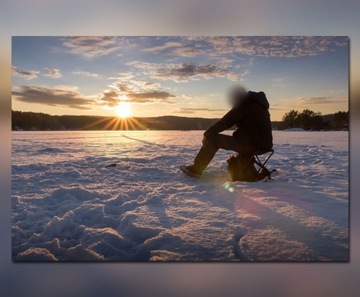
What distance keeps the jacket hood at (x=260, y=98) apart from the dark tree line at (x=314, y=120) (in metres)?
0.15

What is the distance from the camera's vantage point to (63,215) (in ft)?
7.98

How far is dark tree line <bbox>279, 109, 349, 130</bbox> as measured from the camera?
7.99ft

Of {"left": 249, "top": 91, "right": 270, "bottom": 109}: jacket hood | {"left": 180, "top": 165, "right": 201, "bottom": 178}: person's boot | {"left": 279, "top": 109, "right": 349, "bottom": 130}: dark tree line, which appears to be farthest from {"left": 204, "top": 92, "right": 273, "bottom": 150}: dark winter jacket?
{"left": 180, "top": 165, "right": 201, "bottom": 178}: person's boot

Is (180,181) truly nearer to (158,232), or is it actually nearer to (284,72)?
(158,232)

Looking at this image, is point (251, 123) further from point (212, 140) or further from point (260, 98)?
point (212, 140)

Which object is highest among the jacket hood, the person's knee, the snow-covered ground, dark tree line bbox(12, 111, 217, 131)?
the jacket hood

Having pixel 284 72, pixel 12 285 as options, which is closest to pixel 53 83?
pixel 12 285

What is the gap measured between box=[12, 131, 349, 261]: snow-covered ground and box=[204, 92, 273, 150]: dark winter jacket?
98 millimetres

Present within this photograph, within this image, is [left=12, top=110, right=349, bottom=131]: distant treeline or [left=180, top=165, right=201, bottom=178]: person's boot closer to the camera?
[left=12, top=110, right=349, bottom=131]: distant treeline

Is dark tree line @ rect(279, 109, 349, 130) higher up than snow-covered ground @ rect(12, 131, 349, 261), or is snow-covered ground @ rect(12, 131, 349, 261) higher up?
dark tree line @ rect(279, 109, 349, 130)

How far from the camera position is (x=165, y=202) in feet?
8.11

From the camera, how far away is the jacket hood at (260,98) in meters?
2.46

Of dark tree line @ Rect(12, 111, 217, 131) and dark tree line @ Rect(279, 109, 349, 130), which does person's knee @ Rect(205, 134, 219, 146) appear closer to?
dark tree line @ Rect(12, 111, 217, 131)
